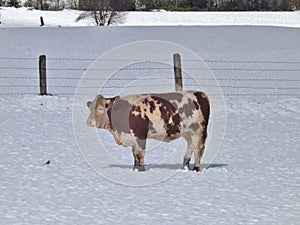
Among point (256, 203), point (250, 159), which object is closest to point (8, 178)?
point (256, 203)

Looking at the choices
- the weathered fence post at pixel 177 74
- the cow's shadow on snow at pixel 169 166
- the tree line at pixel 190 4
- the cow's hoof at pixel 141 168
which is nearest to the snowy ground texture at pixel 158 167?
the cow's shadow on snow at pixel 169 166

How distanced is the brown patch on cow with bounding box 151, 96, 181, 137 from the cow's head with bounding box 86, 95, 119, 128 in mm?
538

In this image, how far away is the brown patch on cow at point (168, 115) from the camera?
677cm

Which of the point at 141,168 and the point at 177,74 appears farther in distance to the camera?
the point at 177,74

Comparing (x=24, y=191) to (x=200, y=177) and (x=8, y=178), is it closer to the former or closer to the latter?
(x=8, y=178)

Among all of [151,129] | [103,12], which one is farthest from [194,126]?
[103,12]

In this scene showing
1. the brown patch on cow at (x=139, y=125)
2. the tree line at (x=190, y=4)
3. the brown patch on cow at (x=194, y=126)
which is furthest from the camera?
the tree line at (x=190, y=4)

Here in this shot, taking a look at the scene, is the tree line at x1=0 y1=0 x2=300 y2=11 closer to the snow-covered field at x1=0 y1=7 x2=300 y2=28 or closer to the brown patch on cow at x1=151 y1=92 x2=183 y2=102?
the snow-covered field at x1=0 y1=7 x2=300 y2=28

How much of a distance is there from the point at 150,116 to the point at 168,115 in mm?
201

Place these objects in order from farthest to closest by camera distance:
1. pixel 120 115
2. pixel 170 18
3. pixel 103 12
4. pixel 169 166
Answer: pixel 170 18 < pixel 103 12 < pixel 169 166 < pixel 120 115

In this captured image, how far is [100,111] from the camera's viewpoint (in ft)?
22.7

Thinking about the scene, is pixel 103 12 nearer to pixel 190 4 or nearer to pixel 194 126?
pixel 190 4

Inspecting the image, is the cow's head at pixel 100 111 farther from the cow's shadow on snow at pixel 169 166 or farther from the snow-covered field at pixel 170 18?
the snow-covered field at pixel 170 18

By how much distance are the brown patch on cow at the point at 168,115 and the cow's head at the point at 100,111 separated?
1.77 feet
